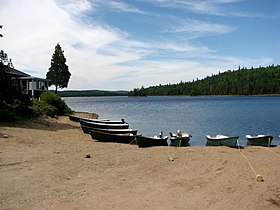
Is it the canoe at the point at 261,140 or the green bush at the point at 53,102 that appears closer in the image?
the canoe at the point at 261,140

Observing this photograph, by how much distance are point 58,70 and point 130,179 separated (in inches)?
2222

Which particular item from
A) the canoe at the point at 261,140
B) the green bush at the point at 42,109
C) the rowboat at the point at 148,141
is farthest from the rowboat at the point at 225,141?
the green bush at the point at 42,109

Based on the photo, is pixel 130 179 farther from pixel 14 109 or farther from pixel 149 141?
pixel 14 109

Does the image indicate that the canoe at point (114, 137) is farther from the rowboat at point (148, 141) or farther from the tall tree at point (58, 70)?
the tall tree at point (58, 70)

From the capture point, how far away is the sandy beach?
7766 millimetres

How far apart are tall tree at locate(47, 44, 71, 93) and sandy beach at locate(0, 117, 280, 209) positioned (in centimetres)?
4938

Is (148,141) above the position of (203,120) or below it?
above

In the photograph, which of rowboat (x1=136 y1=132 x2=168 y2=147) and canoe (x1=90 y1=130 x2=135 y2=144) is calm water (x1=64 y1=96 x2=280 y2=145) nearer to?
rowboat (x1=136 y1=132 x2=168 y2=147)

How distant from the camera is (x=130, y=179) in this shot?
979 centimetres

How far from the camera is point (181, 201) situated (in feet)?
26.1

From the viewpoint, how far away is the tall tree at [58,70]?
6272 centimetres

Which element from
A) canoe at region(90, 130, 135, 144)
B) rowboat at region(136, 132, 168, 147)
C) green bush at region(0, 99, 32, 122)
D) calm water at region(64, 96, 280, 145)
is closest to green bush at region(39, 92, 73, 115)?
green bush at region(0, 99, 32, 122)

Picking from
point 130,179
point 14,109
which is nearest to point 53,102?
point 14,109

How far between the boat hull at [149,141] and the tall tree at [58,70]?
4801 cm
